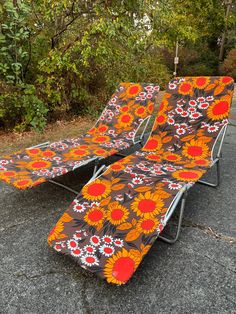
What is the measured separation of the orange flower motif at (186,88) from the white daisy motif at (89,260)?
2208 millimetres

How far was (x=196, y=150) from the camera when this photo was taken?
2.81 meters

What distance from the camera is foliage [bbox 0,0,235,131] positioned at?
4203mm

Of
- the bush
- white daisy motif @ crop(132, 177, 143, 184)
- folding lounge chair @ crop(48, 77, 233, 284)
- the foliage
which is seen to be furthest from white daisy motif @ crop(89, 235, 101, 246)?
the bush

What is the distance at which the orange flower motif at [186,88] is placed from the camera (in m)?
3.14

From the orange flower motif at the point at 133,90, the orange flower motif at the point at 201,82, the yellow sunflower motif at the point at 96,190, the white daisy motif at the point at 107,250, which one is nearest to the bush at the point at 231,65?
the orange flower motif at the point at 133,90

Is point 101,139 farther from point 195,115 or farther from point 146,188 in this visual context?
point 146,188

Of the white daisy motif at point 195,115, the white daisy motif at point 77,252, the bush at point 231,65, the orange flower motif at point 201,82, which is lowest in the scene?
the bush at point 231,65

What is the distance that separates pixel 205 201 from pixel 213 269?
0.89m

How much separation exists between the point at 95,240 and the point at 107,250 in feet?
0.38

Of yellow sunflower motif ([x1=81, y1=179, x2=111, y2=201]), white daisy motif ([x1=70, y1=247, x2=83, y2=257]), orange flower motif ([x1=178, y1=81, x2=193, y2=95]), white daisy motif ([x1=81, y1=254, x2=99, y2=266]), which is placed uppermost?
orange flower motif ([x1=178, y1=81, x2=193, y2=95])

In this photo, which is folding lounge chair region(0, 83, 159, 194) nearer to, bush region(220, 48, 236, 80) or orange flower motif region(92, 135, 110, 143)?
orange flower motif region(92, 135, 110, 143)

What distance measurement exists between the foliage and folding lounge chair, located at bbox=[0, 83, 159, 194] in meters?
1.26

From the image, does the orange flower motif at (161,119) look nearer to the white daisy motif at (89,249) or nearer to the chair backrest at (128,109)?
the chair backrest at (128,109)

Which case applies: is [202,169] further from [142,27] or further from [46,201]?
[142,27]
